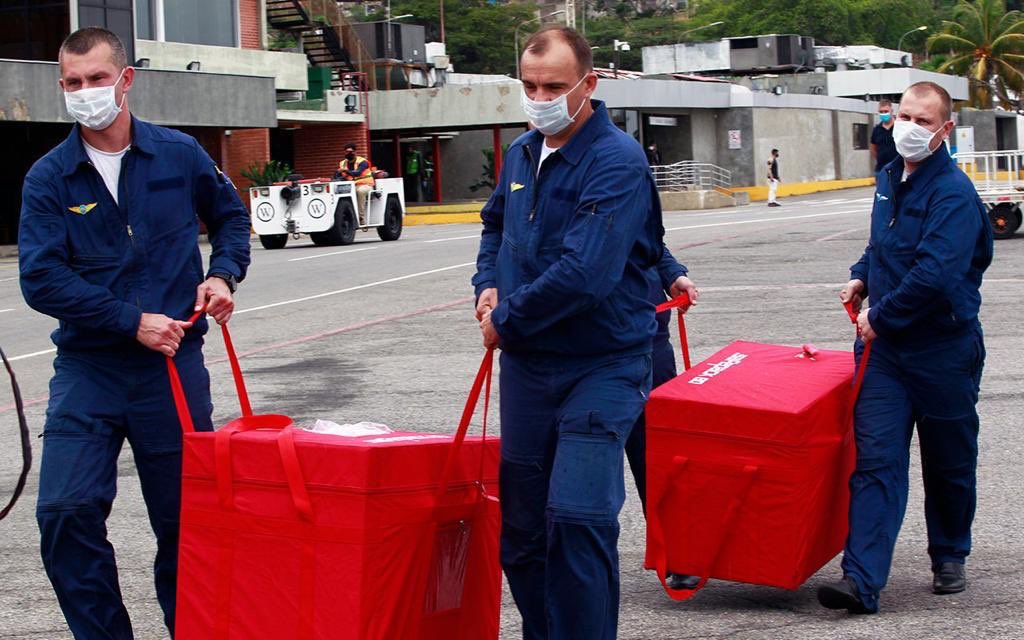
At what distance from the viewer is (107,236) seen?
14.9 ft

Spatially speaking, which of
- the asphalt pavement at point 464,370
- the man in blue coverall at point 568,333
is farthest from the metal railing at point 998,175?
the man in blue coverall at point 568,333

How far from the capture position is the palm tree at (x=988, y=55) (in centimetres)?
8206

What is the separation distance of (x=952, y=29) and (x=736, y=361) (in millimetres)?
86672

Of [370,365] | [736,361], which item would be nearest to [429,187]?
[370,365]

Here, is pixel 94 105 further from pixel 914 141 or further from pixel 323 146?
pixel 323 146

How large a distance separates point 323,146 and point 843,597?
144 feet

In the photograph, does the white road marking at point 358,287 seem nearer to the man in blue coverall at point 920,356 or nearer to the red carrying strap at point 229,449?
the man in blue coverall at point 920,356

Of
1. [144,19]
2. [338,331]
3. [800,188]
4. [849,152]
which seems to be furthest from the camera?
[849,152]

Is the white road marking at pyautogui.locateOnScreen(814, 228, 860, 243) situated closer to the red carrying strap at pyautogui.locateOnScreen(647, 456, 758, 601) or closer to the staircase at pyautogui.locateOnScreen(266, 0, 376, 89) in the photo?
the red carrying strap at pyautogui.locateOnScreen(647, 456, 758, 601)

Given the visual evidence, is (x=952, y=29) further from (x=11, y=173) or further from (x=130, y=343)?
(x=130, y=343)

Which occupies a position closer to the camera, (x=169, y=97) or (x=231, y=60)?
(x=169, y=97)

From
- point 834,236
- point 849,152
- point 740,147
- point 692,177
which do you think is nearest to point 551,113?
point 834,236

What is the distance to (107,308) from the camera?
172 inches

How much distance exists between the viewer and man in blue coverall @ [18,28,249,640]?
437cm
